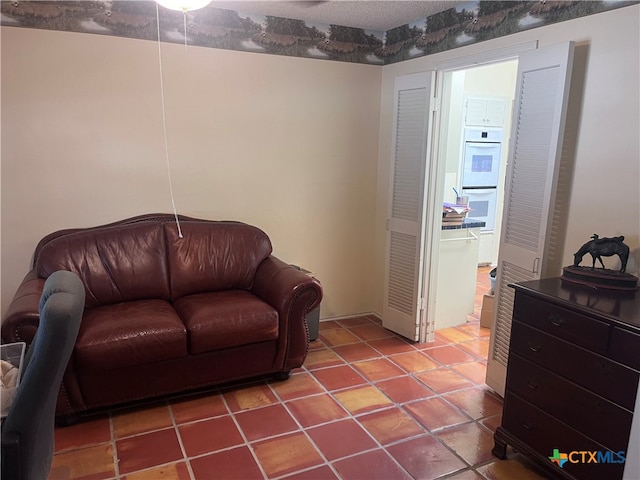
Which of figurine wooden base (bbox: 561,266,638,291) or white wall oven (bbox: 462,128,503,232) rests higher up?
white wall oven (bbox: 462,128,503,232)

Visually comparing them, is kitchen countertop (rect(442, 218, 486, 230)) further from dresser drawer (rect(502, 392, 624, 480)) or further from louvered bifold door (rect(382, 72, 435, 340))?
dresser drawer (rect(502, 392, 624, 480))

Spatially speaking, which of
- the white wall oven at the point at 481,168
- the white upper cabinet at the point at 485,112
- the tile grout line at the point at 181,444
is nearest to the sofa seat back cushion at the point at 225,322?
the tile grout line at the point at 181,444

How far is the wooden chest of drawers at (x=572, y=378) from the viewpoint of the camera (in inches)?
67.2

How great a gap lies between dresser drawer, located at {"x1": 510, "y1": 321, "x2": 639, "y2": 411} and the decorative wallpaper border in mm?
1623

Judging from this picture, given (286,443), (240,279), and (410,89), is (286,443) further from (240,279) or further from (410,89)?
(410,89)

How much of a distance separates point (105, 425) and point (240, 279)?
1.24 metres

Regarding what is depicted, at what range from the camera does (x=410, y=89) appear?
134 inches

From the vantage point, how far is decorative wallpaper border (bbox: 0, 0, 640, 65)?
2670mm

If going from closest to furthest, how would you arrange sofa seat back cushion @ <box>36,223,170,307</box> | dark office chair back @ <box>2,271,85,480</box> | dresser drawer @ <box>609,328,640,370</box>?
dark office chair back @ <box>2,271,85,480</box> → dresser drawer @ <box>609,328,640,370</box> → sofa seat back cushion @ <box>36,223,170,307</box>

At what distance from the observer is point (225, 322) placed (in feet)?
8.83

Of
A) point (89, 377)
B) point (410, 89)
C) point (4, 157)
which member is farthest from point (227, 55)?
point (89, 377)

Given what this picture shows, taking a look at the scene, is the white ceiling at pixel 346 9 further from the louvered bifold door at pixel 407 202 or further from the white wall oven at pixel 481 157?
the white wall oven at pixel 481 157

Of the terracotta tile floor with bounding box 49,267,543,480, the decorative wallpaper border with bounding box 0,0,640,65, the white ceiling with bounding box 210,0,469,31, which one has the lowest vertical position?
the terracotta tile floor with bounding box 49,267,543,480

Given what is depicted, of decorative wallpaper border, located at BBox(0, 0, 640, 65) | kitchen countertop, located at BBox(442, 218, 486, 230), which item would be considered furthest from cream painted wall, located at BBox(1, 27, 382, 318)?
kitchen countertop, located at BBox(442, 218, 486, 230)
